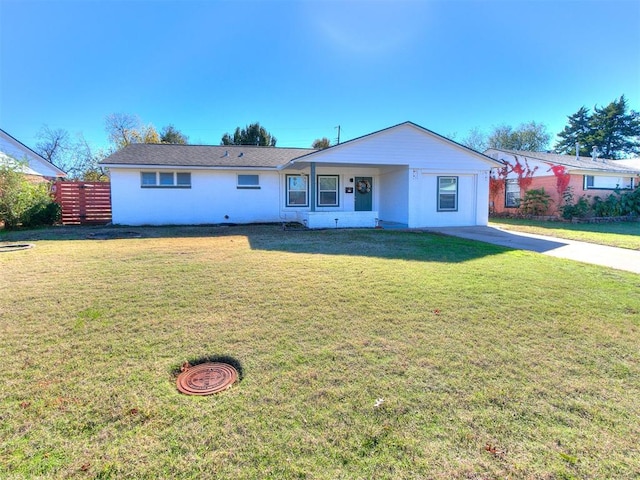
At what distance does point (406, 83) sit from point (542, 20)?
7.77m

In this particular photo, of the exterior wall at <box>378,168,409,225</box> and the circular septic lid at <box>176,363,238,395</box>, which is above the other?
the exterior wall at <box>378,168,409,225</box>

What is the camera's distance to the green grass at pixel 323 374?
198 cm

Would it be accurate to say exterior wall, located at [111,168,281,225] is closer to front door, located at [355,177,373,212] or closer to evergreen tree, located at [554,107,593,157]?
front door, located at [355,177,373,212]

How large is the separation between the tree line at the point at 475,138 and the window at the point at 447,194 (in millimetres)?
21501

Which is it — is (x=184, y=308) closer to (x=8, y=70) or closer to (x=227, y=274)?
(x=227, y=274)

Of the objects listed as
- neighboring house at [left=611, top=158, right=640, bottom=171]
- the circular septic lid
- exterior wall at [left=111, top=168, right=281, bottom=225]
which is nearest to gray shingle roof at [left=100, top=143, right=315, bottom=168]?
exterior wall at [left=111, top=168, right=281, bottom=225]

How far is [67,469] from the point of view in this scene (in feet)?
6.15

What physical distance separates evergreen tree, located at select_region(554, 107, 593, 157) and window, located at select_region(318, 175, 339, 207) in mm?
40204

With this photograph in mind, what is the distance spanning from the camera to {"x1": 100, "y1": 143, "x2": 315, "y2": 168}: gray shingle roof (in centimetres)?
1413

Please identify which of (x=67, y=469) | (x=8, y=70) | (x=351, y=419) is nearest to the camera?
(x=67, y=469)

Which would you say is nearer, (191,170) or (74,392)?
(74,392)

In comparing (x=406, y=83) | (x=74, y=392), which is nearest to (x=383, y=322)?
(x=74, y=392)

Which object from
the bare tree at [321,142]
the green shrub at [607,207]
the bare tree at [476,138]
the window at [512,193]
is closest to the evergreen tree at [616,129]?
the bare tree at [476,138]

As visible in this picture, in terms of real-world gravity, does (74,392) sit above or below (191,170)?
below
